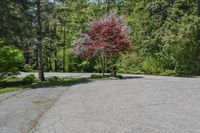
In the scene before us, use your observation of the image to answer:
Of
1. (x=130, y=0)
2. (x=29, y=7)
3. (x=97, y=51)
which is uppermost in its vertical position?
(x=130, y=0)

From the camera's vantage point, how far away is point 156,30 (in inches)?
1663

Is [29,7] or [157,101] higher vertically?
[29,7]

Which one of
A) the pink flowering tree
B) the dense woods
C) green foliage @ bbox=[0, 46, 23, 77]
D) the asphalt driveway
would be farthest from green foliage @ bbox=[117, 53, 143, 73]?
the asphalt driveway

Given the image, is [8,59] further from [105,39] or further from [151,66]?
[151,66]

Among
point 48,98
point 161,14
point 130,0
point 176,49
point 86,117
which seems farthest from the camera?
point 130,0

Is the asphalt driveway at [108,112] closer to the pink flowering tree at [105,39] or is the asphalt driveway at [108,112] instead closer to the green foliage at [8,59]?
the green foliage at [8,59]

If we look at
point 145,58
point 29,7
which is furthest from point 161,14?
point 29,7

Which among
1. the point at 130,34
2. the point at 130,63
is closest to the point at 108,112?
the point at 130,63

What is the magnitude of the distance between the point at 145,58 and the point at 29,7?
14925 mm

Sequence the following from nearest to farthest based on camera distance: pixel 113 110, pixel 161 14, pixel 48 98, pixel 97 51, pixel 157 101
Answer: pixel 113 110 → pixel 157 101 → pixel 48 98 → pixel 97 51 → pixel 161 14

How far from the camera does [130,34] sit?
1681 inches

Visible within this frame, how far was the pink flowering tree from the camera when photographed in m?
31.4

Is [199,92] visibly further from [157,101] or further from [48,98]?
[48,98]

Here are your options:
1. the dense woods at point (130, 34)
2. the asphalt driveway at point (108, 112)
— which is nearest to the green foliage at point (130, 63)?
the dense woods at point (130, 34)
